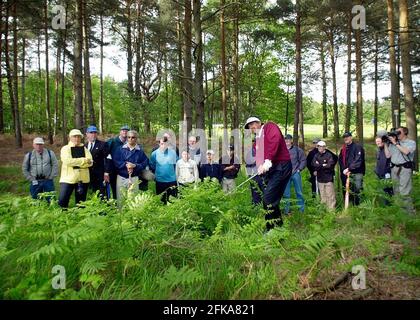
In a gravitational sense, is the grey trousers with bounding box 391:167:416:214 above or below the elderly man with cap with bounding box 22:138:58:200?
below

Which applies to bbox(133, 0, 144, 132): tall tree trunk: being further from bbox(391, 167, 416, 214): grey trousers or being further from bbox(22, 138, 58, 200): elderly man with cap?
bbox(391, 167, 416, 214): grey trousers

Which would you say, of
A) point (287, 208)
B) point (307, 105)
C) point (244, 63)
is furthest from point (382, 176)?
point (307, 105)

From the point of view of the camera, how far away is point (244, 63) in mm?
30438

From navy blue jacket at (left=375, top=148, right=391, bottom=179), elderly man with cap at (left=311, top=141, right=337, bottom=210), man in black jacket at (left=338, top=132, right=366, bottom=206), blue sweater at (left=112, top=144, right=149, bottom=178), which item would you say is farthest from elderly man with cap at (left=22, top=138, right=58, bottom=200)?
navy blue jacket at (left=375, top=148, right=391, bottom=179)

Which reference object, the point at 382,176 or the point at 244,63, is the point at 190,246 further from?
the point at 244,63

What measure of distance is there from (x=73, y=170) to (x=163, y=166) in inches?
78.5

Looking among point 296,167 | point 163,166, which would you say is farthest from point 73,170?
point 296,167

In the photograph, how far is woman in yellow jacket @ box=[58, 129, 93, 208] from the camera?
7.05 metres

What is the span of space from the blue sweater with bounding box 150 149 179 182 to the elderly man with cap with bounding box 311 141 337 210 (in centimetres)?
401

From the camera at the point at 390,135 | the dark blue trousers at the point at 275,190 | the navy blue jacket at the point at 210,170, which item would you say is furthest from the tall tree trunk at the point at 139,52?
the dark blue trousers at the point at 275,190

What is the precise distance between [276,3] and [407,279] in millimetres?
18992

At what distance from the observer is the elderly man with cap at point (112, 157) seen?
7.87 meters

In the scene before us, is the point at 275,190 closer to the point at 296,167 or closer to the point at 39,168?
the point at 296,167

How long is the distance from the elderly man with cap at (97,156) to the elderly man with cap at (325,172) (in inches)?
220
